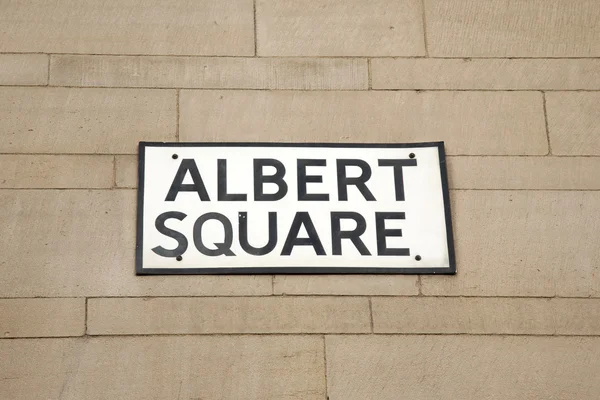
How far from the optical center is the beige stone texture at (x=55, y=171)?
12.5ft

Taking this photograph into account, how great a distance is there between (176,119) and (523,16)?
164 centimetres

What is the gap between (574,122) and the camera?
4.04m

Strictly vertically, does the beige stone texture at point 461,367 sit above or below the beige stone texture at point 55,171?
below

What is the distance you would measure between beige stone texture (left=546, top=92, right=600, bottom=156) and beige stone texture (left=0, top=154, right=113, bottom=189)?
1903mm

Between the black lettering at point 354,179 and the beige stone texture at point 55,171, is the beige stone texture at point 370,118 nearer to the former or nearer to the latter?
the black lettering at point 354,179

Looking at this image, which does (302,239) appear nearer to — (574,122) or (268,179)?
(268,179)

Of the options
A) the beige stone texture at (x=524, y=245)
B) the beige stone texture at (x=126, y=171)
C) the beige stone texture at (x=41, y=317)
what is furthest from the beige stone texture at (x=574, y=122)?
the beige stone texture at (x=41, y=317)

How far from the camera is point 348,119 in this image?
3.99 meters

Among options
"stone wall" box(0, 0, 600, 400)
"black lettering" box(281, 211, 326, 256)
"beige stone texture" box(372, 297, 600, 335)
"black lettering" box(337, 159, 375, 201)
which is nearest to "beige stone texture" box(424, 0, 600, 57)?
"stone wall" box(0, 0, 600, 400)

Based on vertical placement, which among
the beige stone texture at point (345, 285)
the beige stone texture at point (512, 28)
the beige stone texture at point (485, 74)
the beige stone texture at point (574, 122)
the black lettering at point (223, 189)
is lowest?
the beige stone texture at point (345, 285)

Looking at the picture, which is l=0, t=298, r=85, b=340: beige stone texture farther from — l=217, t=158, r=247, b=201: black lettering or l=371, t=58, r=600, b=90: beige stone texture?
l=371, t=58, r=600, b=90: beige stone texture

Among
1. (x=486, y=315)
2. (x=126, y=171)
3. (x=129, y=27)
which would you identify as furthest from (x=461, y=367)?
(x=129, y=27)

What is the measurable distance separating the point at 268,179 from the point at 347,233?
1.30 ft

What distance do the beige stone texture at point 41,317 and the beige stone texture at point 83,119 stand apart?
0.65 meters
